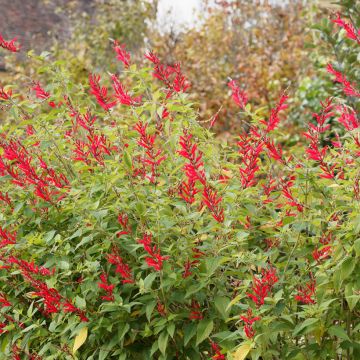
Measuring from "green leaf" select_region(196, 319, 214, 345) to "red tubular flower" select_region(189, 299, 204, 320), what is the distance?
0.03 meters

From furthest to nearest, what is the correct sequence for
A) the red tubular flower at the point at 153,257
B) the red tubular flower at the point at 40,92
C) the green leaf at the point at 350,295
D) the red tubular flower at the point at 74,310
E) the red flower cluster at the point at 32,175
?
the red tubular flower at the point at 40,92 < the red flower cluster at the point at 32,175 < the red tubular flower at the point at 74,310 < the red tubular flower at the point at 153,257 < the green leaf at the point at 350,295

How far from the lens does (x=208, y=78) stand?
487 inches

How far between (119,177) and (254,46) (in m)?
11.1

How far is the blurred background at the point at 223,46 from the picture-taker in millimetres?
11555

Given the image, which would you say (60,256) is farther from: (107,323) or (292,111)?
(292,111)

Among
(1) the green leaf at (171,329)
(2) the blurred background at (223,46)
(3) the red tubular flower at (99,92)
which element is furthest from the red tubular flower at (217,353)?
(2) the blurred background at (223,46)

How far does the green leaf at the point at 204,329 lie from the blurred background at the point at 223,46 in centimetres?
635

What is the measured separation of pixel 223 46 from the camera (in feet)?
43.4

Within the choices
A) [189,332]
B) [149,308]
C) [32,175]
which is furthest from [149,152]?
[189,332]

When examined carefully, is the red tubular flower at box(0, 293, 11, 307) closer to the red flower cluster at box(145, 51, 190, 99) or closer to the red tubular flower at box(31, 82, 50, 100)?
the red tubular flower at box(31, 82, 50, 100)

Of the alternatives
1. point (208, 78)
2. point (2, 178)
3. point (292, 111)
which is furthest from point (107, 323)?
point (208, 78)

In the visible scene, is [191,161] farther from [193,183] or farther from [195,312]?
[195,312]

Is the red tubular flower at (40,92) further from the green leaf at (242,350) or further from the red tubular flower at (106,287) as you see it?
the green leaf at (242,350)

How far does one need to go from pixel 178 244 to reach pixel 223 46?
1080cm
